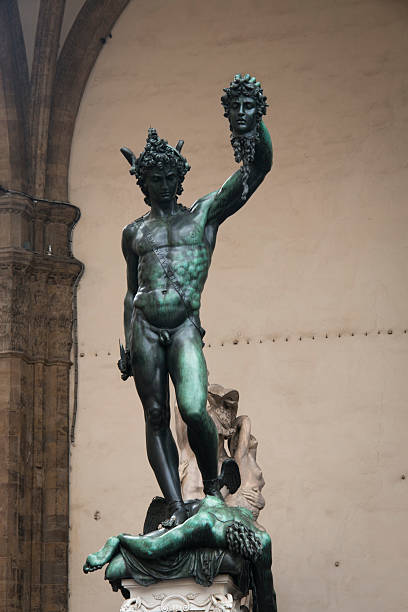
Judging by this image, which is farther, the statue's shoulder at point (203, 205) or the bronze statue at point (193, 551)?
the statue's shoulder at point (203, 205)

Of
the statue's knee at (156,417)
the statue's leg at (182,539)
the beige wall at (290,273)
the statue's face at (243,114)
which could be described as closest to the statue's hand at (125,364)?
the statue's knee at (156,417)

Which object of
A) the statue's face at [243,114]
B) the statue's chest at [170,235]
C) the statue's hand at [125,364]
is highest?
the statue's face at [243,114]

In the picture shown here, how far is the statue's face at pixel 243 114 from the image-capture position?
6383mm

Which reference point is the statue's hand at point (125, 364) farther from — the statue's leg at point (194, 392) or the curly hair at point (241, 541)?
the curly hair at point (241, 541)

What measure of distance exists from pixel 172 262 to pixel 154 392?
0.58 meters

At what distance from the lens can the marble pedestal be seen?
5.89 m

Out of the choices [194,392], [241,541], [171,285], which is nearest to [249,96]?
[171,285]

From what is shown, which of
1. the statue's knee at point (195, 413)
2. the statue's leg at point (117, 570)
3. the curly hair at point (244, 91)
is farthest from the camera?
the curly hair at point (244, 91)

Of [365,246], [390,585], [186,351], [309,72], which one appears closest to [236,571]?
[186,351]

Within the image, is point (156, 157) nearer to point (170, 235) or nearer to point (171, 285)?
point (170, 235)

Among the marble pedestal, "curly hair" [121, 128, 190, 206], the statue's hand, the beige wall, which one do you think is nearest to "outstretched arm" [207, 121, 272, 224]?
"curly hair" [121, 128, 190, 206]

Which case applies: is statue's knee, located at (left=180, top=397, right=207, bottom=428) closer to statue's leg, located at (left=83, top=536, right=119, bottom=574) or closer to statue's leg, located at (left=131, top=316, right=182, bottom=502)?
statue's leg, located at (left=131, top=316, right=182, bottom=502)

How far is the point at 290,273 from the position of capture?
11977mm

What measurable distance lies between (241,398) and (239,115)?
18.2ft
